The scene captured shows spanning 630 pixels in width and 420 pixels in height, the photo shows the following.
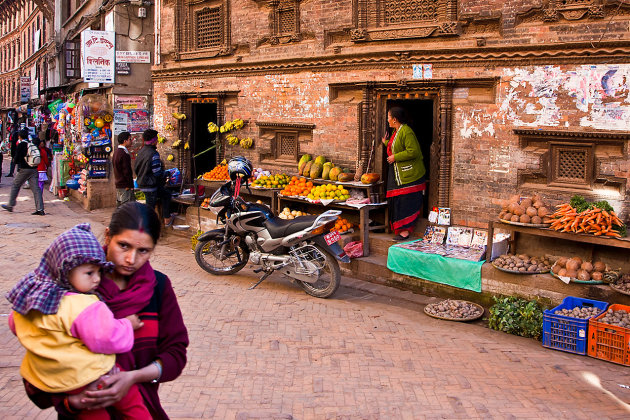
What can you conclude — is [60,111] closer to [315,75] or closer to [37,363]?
[315,75]

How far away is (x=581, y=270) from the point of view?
7789mm

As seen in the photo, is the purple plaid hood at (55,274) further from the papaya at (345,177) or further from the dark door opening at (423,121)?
the dark door opening at (423,121)

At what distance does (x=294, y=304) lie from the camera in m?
8.84

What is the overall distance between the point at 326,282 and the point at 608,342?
3.78 metres

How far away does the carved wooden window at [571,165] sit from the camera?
8672 millimetres

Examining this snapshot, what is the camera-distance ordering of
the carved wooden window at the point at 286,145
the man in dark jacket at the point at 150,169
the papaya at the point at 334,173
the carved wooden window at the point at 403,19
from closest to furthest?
the carved wooden window at the point at 403,19, the papaya at the point at 334,173, the man in dark jacket at the point at 150,169, the carved wooden window at the point at 286,145

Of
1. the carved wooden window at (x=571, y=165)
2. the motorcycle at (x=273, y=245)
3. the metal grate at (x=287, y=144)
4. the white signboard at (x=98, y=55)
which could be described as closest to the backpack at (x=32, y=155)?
the white signboard at (x=98, y=55)

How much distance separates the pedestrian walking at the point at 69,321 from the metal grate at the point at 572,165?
289 inches

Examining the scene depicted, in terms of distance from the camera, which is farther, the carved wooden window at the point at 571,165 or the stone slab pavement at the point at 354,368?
Answer: the carved wooden window at the point at 571,165

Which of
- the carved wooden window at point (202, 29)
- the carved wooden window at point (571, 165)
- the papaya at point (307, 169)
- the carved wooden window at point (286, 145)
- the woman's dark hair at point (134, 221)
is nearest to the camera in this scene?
the woman's dark hair at point (134, 221)

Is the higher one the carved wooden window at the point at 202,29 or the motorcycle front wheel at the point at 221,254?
the carved wooden window at the point at 202,29

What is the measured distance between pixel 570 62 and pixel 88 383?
7.64 metres

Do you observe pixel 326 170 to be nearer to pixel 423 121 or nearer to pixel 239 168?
pixel 239 168

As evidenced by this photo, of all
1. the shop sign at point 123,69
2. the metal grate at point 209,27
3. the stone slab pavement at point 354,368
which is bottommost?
the stone slab pavement at point 354,368
